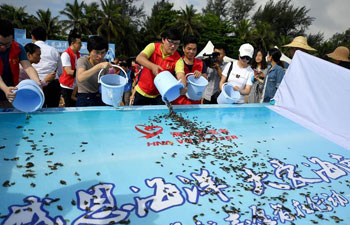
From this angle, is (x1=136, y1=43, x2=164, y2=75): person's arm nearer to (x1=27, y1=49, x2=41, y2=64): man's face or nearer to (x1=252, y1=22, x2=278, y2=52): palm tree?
(x1=27, y1=49, x2=41, y2=64): man's face

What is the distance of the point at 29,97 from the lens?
2496mm

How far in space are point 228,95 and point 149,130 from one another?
1720 millimetres

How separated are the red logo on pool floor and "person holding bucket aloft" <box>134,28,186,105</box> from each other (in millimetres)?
880

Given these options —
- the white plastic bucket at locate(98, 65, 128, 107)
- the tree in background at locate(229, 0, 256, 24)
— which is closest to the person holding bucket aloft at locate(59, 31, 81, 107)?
the white plastic bucket at locate(98, 65, 128, 107)

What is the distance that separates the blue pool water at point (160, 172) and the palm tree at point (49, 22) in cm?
3217

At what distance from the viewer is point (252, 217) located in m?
1.44

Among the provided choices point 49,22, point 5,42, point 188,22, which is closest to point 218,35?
point 188,22

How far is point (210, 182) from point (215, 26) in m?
39.4

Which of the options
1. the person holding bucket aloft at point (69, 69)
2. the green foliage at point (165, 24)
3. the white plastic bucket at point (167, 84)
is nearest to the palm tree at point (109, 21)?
the green foliage at point (165, 24)

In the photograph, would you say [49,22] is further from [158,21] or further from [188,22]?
[188,22]

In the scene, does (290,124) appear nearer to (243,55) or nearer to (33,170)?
(243,55)

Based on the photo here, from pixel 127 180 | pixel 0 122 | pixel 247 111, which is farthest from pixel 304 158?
pixel 0 122

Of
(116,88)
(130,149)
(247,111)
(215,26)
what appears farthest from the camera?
(215,26)

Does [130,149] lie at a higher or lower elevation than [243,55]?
lower
